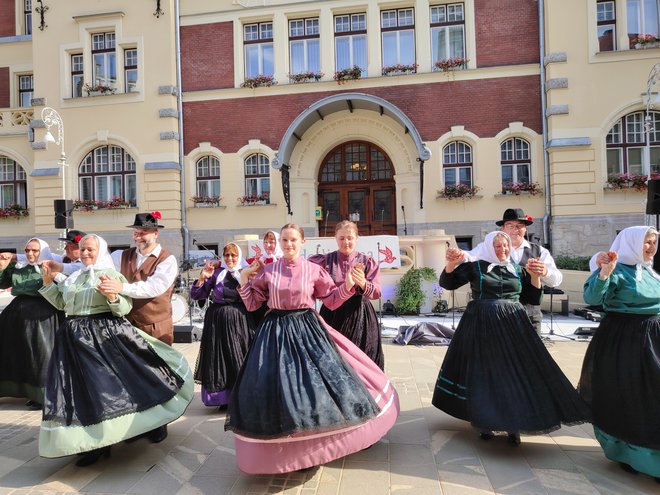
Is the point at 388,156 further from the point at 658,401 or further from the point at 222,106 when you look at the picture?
the point at 658,401

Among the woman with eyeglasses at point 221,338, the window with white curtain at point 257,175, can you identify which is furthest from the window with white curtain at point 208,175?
the woman with eyeglasses at point 221,338

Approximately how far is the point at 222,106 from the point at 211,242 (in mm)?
4463

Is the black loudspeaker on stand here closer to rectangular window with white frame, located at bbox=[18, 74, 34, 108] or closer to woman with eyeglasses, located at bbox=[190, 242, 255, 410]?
rectangular window with white frame, located at bbox=[18, 74, 34, 108]

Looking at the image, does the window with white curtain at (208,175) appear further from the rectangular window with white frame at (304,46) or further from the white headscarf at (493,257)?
the white headscarf at (493,257)

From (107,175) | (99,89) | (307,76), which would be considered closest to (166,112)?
(99,89)

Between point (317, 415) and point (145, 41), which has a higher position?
point (145, 41)

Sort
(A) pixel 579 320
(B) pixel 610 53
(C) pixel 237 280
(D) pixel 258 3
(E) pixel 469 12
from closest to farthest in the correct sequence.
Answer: (C) pixel 237 280 → (A) pixel 579 320 → (B) pixel 610 53 → (E) pixel 469 12 → (D) pixel 258 3

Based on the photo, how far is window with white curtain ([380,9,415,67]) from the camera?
46.1ft

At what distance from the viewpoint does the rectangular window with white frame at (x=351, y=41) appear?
1425 cm

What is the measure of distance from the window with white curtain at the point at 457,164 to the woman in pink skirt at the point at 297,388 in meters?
11.2

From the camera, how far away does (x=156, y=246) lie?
412 centimetres

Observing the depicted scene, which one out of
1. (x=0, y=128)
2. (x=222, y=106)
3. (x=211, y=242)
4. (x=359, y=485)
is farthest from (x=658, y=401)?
(x=0, y=128)

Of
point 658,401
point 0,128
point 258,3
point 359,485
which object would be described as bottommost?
point 359,485

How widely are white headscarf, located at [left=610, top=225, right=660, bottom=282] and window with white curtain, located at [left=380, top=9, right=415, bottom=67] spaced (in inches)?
473
